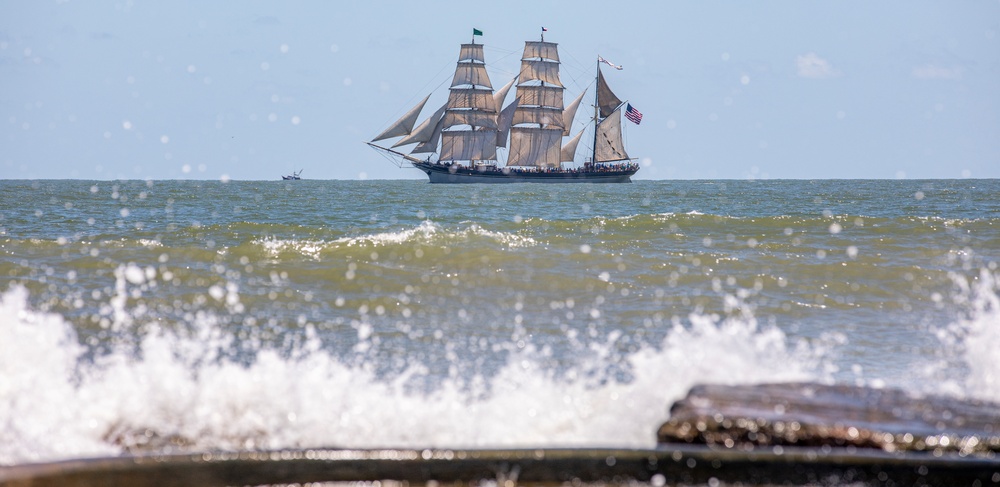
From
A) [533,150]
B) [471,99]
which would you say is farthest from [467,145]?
[533,150]

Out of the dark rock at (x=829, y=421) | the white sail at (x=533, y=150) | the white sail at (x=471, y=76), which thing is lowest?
the dark rock at (x=829, y=421)

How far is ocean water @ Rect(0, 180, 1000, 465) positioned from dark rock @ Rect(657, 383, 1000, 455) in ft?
2.09

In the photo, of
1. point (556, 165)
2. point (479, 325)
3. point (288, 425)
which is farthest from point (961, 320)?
point (556, 165)

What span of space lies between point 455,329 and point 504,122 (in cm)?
9441

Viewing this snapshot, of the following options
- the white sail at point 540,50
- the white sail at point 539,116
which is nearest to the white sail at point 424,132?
the white sail at point 539,116

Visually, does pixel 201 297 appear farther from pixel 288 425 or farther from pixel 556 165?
pixel 556 165

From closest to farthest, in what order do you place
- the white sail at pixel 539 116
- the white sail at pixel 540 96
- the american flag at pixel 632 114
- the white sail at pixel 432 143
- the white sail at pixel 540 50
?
the american flag at pixel 632 114
the white sail at pixel 432 143
the white sail at pixel 539 116
the white sail at pixel 540 96
the white sail at pixel 540 50

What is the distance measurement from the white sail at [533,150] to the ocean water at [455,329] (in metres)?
83.9

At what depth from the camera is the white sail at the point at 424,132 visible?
9394cm

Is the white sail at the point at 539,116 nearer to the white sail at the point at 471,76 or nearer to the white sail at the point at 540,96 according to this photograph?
the white sail at the point at 540,96

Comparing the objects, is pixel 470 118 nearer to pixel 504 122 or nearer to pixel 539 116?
pixel 504 122

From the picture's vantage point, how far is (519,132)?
100500 mm

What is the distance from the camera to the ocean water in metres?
4.41

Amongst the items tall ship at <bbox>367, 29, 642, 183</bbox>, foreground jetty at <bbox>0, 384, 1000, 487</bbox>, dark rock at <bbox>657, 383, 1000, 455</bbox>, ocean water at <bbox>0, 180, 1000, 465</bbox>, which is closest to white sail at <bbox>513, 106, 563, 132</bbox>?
tall ship at <bbox>367, 29, 642, 183</bbox>
